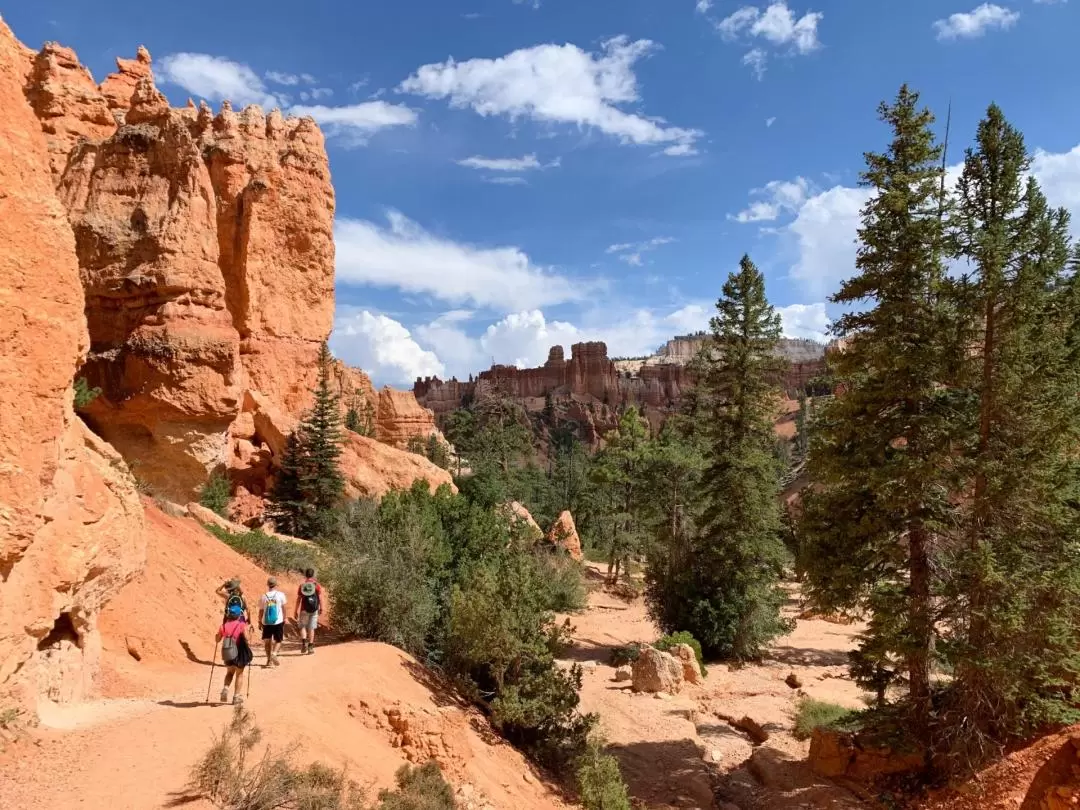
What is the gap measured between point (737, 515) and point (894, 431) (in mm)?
10680

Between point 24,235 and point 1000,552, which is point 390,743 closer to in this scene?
point 24,235

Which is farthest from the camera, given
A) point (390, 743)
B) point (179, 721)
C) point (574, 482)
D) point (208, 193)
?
point (574, 482)

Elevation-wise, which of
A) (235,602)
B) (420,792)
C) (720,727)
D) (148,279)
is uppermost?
(148,279)

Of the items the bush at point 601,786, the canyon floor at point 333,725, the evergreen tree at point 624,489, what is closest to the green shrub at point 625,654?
the canyon floor at point 333,725

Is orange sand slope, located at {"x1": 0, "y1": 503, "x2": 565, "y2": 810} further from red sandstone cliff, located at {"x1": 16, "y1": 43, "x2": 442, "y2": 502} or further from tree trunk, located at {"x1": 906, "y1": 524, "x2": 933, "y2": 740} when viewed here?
red sandstone cliff, located at {"x1": 16, "y1": 43, "x2": 442, "y2": 502}

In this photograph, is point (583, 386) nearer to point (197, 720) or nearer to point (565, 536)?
point (565, 536)

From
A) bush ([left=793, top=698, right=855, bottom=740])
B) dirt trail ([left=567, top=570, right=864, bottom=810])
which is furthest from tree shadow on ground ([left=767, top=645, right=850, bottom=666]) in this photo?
bush ([left=793, top=698, right=855, bottom=740])

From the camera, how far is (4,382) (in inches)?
258

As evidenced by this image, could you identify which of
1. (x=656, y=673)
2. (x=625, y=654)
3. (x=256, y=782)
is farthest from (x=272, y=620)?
(x=625, y=654)

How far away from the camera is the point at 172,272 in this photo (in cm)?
2211

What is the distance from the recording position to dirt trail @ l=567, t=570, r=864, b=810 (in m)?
11.6

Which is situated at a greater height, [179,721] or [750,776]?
[179,721]

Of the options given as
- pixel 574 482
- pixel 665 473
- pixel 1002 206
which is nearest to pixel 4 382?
pixel 1002 206

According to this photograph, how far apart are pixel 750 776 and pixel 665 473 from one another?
18.2 meters
